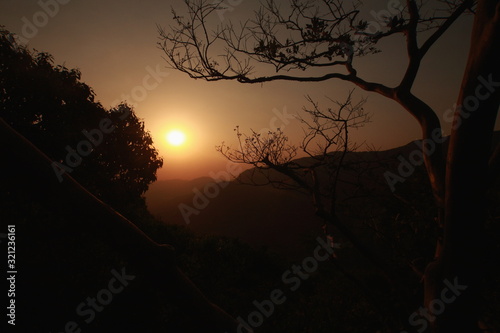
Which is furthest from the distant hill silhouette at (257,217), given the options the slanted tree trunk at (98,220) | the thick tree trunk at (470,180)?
the slanted tree trunk at (98,220)

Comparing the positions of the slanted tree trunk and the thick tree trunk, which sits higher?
the slanted tree trunk

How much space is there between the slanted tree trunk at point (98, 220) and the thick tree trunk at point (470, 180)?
1.76 metres

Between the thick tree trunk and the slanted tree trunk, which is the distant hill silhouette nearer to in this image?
the thick tree trunk

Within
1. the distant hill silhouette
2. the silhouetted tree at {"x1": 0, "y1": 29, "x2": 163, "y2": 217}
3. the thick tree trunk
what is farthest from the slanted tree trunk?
the distant hill silhouette

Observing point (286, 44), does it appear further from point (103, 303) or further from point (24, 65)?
point (24, 65)

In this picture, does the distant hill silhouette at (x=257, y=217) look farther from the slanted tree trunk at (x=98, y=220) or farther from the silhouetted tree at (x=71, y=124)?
the slanted tree trunk at (x=98, y=220)

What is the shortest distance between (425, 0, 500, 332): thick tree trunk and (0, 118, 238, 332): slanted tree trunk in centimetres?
176

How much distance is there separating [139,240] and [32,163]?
49 cm

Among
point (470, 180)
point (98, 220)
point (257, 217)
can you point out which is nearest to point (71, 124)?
point (98, 220)

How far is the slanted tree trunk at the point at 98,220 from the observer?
0.86m

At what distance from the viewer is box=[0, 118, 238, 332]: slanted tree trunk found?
863mm

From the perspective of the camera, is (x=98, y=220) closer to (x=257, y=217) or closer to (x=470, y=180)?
(x=470, y=180)

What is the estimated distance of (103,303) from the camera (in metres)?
7.02

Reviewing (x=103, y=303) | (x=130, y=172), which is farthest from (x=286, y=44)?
(x=130, y=172)
